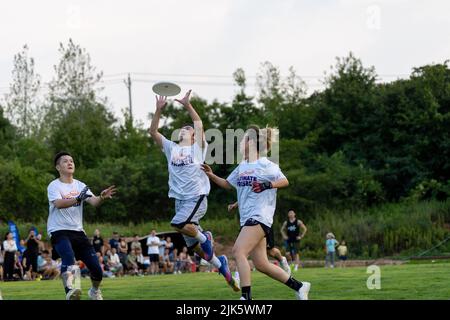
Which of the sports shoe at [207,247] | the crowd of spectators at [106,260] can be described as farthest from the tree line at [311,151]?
the sports shoe at [207,247]

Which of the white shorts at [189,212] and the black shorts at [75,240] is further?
the white shorts at [189,212]

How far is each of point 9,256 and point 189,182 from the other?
16508mm

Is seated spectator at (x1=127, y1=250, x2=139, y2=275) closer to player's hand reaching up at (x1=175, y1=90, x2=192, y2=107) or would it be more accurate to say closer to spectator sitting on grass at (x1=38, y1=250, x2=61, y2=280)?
spectator sitting on grass at (x1=38, y1=250, x2=61, y2=280)

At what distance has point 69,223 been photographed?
13.5 metres

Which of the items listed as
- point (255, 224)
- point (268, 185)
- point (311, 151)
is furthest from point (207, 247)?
point (311, 151)

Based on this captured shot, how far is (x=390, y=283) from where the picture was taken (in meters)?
15.7

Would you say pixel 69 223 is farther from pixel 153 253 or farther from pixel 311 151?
pixel 311 151

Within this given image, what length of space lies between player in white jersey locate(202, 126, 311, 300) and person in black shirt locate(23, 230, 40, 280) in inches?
811

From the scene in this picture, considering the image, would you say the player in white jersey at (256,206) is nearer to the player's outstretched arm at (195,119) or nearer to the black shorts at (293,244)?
the player's outstretched arm at (195,119)

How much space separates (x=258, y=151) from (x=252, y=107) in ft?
166

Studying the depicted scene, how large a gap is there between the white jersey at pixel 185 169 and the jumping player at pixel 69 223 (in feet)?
6.87

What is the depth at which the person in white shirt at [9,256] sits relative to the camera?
98.2 feet

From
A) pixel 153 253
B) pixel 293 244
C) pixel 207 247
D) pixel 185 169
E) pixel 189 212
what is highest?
pixel 185 169
